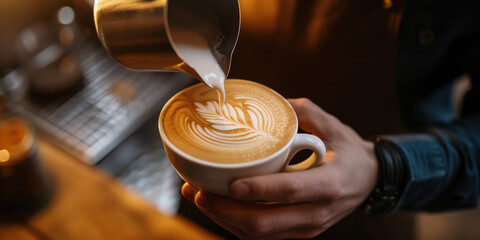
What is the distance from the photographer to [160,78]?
165 centimetres

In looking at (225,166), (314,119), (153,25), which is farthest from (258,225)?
(153,25)

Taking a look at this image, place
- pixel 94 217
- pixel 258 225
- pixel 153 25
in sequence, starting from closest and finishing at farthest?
pixel 153 25 → pixel 258 225 → pixel 94 217

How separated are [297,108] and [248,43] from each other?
1.46 feet

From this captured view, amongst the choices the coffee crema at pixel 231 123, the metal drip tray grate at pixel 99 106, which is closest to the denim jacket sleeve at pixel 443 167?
the coffee crema at pixel 231 123

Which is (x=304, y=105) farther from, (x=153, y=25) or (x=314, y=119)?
(x=153, y=25)

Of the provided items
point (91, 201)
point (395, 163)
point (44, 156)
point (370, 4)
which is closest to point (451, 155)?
point (395, 163)

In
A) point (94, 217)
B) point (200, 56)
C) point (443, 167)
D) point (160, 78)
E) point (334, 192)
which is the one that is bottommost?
point (94, 217)

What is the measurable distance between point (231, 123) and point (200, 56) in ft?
0.50

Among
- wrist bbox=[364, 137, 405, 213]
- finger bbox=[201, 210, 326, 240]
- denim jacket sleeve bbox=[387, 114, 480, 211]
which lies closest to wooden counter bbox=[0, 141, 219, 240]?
finger bbox=[201, 210, 326, 240]

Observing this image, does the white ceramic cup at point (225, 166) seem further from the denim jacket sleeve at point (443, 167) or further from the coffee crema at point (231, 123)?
the denim jacket sleeve at point (443, 167)

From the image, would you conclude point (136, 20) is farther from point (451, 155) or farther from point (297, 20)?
point (451, 155)

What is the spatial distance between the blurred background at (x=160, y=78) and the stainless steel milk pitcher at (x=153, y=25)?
0.42m

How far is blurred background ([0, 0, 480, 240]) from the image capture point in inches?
41.1

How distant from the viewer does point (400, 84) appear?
114 cm
